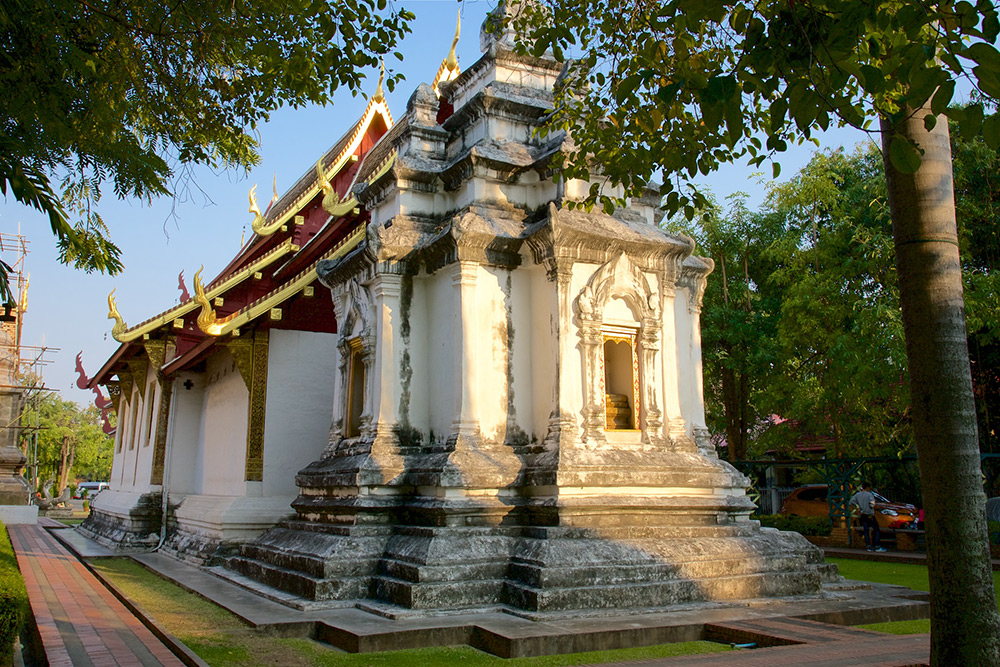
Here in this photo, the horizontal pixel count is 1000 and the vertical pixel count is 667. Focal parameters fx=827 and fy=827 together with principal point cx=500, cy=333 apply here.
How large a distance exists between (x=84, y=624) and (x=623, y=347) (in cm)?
592

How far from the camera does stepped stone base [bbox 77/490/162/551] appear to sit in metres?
14.5

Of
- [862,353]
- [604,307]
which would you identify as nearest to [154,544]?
[604,307]

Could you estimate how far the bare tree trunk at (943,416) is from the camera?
4.06 metres

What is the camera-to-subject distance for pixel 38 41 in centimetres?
520

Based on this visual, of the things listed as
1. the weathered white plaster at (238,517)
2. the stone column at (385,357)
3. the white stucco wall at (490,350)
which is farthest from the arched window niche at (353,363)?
the weathered white plaster at (238,517)

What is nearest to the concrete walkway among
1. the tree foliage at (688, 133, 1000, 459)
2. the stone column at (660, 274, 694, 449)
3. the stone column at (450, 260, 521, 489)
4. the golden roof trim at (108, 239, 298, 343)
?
the stone column at (450, 260, 521, 489)

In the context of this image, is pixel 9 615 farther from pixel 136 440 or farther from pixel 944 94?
pixel 136 440

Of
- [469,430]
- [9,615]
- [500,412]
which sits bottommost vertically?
A: [9,615]

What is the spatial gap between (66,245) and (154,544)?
30.3 feet

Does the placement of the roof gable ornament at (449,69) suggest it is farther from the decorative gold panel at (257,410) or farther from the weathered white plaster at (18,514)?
the weathered white plaster at (18,514)

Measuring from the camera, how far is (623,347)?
30.7 ft

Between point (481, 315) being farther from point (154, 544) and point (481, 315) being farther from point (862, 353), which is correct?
point (862, 353)

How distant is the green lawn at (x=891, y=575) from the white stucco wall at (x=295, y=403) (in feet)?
24.5

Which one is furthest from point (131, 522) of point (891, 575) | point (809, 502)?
point (809, 502)
